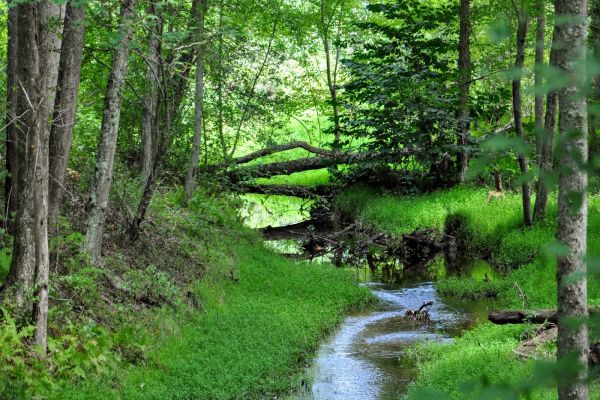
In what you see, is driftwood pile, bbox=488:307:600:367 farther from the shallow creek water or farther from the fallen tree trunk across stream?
the fallen tree trunk across stream

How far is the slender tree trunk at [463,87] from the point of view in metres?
18.8

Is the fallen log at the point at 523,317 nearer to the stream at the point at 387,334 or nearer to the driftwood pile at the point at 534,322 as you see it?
the driftwood pile at the point at 534,322

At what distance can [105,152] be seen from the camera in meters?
9.95

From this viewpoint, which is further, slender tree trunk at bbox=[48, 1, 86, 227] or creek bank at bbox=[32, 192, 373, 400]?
slender tree trunk at bbox=[48, 1, 86, 227]

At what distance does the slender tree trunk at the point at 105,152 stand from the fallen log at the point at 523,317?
5509mm

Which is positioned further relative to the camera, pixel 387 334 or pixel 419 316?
pixel 419 316

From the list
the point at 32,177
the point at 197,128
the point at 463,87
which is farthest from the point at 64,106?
the point at 463,87

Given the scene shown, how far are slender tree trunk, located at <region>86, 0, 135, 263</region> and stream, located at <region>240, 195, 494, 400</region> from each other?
3.54 meters

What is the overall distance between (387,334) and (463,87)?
10.0 meters

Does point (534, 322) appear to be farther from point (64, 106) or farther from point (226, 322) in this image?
point (64, 106)

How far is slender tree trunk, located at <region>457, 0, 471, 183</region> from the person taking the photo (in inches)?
740

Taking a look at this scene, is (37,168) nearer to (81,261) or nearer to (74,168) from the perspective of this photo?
(81,261)

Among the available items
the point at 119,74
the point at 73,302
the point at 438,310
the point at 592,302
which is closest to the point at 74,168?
the point at 119,74

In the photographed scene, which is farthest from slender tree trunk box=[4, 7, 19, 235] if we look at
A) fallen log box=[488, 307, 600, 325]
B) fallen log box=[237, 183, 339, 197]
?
fallen log box=[237, 183, 339, 197]
